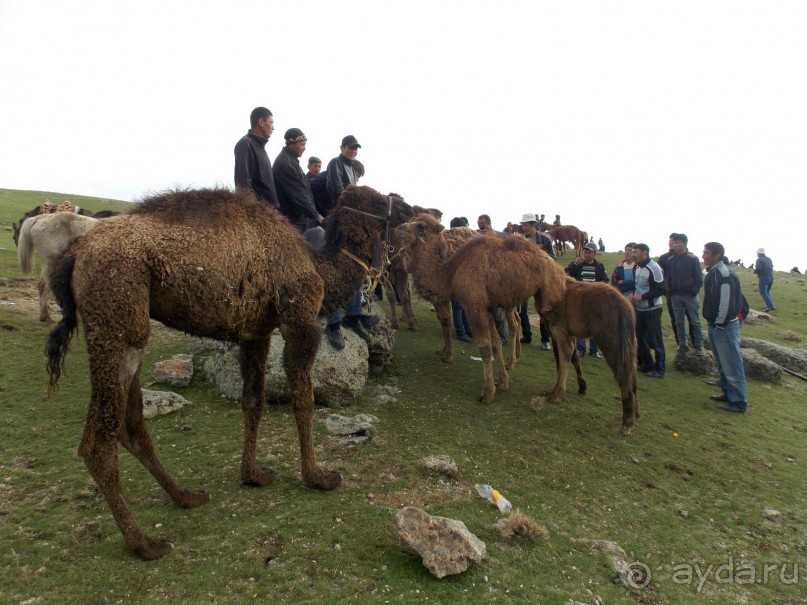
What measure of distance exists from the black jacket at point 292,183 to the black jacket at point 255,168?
35 cm

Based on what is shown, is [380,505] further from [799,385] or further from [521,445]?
[799,385]

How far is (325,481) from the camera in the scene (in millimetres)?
4168

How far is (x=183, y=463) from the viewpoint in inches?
181

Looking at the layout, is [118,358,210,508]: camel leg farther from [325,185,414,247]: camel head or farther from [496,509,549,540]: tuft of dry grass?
[496,509,549,540]: tuft of dry grass

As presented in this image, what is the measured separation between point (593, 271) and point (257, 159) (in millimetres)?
8276

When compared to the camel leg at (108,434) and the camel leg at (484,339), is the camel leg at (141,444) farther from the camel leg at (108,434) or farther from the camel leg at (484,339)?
the camel leg at (484,339)

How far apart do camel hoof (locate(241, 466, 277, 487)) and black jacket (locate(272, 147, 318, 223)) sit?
3.23 m

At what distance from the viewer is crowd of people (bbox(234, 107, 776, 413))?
548 centimetres

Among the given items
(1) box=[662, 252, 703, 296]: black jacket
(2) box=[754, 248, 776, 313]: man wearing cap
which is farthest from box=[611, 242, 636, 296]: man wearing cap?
(2) box=[754, 248, 776, 313]: man wearing cap

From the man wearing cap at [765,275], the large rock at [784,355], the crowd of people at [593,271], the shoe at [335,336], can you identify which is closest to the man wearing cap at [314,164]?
the crowd of people at [593,271]

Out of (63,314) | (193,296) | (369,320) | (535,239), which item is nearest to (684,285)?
(535,239)

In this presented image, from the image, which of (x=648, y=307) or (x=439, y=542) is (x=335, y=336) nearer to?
(x=439, y=542)

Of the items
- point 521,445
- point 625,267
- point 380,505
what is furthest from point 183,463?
point 625,267

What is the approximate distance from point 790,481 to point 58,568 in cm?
771
